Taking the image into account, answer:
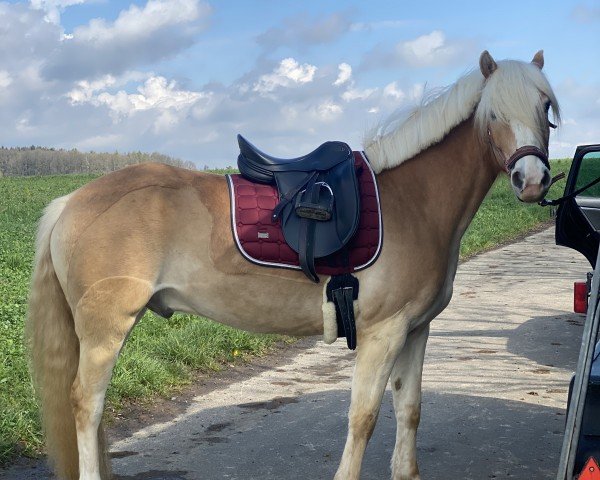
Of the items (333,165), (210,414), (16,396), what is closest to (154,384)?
(210,414)

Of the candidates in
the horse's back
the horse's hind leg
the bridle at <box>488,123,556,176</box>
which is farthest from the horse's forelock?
the horse's hind leg

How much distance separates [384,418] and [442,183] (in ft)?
7.65

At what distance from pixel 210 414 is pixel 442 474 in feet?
6.35

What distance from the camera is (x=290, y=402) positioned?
6.16 metres

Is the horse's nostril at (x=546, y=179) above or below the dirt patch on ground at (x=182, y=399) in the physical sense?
above

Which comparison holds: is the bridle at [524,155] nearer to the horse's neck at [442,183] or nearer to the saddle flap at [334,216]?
the horse's neck at [442,183]

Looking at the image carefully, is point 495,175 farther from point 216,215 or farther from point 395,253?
point 216,215

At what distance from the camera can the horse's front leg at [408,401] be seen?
14.6ft

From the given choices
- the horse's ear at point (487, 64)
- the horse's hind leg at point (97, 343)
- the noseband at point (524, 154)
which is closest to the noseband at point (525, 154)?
the noseband at point (524, 154)

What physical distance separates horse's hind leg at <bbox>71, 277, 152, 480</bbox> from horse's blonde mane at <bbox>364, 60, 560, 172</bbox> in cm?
150

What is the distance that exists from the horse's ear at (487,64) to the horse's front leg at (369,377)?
135cm

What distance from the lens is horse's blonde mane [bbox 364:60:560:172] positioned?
149 inches

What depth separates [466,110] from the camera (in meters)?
4.06

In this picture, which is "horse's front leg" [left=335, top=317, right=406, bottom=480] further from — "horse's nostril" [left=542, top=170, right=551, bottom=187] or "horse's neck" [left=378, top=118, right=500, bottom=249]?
"horse's nostril" [left=542, top=170, right=551, bottom=187]
